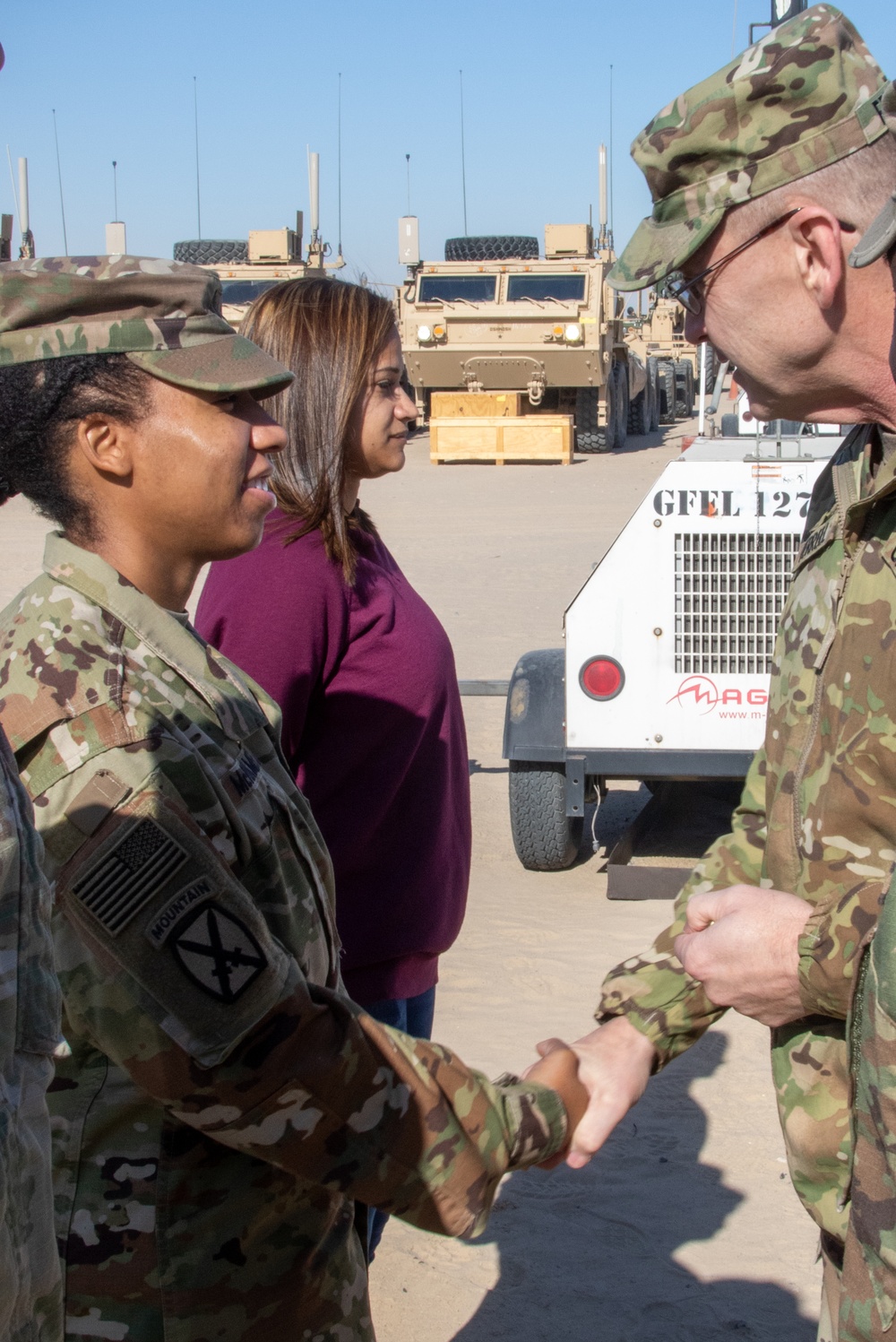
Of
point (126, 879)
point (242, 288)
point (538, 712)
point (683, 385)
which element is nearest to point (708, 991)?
point (126, 879)

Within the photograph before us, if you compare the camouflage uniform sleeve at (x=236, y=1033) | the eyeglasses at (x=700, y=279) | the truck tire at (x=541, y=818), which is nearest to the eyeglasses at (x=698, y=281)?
the eyeglasses at (x=700, y=279)

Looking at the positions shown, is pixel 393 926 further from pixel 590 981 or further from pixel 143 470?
pixel 590 981

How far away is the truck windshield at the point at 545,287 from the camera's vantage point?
22359 mm

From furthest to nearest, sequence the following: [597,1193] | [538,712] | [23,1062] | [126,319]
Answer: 1. [538,712]
2. [597,1193]
3. [126,319]
4. [23,1062]

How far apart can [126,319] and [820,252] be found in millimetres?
835

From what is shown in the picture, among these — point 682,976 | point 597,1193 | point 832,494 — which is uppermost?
point 832,494

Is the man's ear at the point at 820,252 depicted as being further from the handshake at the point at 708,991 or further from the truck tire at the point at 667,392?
the truck tire at the point at 667,392

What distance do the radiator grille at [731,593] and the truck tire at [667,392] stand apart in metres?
27.3

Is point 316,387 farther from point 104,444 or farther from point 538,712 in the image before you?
point 538,712

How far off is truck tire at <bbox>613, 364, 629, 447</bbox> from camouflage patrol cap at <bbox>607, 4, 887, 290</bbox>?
76.9 ft

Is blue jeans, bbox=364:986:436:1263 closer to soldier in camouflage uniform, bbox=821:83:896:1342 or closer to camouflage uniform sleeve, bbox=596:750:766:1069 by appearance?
camouflage uniform sleeve, bbox=596:750:766:1069

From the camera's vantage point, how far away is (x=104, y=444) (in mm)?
1646

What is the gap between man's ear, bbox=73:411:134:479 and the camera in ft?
5.37

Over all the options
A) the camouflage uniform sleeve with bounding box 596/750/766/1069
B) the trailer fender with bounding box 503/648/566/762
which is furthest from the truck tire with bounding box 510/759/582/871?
the camouflage uniform sleeve with bounding box 596/750/766/1069
